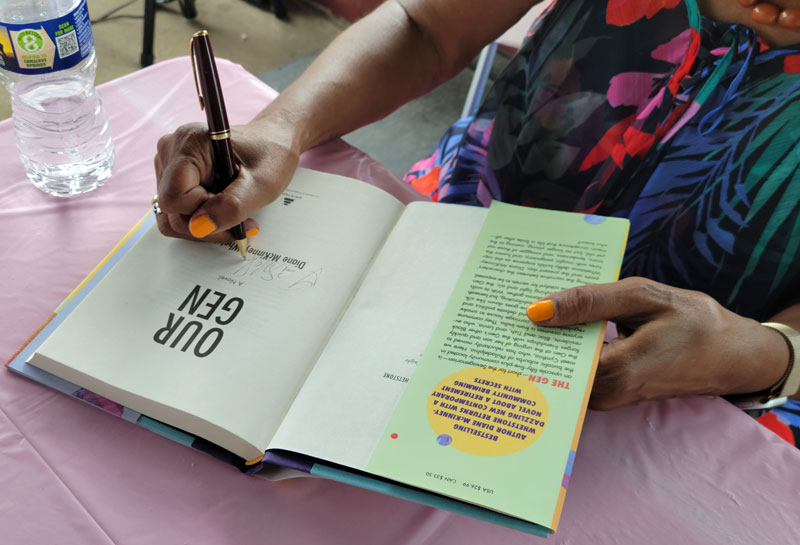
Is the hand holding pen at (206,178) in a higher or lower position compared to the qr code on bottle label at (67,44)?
lower

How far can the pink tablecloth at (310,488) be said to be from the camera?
543 mm

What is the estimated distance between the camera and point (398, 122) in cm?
238

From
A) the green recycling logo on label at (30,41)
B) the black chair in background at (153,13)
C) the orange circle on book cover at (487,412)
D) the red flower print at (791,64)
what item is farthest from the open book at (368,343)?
the black chair in background at (153,13)

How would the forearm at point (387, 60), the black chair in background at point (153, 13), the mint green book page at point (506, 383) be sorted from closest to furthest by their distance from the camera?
the mint green book page at point (506, 383)
the forearm at point (387, 60)
the black chair in background at point (153, 13)

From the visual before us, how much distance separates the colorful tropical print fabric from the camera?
807mm

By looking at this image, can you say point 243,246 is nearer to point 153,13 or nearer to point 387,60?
point 387,60

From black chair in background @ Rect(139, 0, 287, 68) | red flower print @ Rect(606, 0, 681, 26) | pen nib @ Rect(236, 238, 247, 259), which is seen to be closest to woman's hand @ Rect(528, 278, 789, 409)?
pen nib @ Rect(236, 238, 247, 259)

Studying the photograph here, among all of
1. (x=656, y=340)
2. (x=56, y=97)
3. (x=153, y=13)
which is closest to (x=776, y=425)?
(x=656, y=340)

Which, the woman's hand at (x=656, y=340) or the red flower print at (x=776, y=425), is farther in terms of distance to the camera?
the red flower print at (x=776, y=425)

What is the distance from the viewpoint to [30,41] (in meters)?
0.67

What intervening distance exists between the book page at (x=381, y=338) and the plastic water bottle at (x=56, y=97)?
0.39 metres

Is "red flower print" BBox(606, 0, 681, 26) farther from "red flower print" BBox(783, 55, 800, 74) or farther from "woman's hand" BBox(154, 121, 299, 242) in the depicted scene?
"woman's hand" BBox(154, 121, 299, 242)

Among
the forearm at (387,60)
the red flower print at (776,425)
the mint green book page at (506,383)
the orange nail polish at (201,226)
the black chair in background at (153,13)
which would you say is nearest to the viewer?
the mint green book page at (506,383)

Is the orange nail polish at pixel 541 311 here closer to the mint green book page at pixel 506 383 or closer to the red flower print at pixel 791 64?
the mint green book page at pixel 506 383
